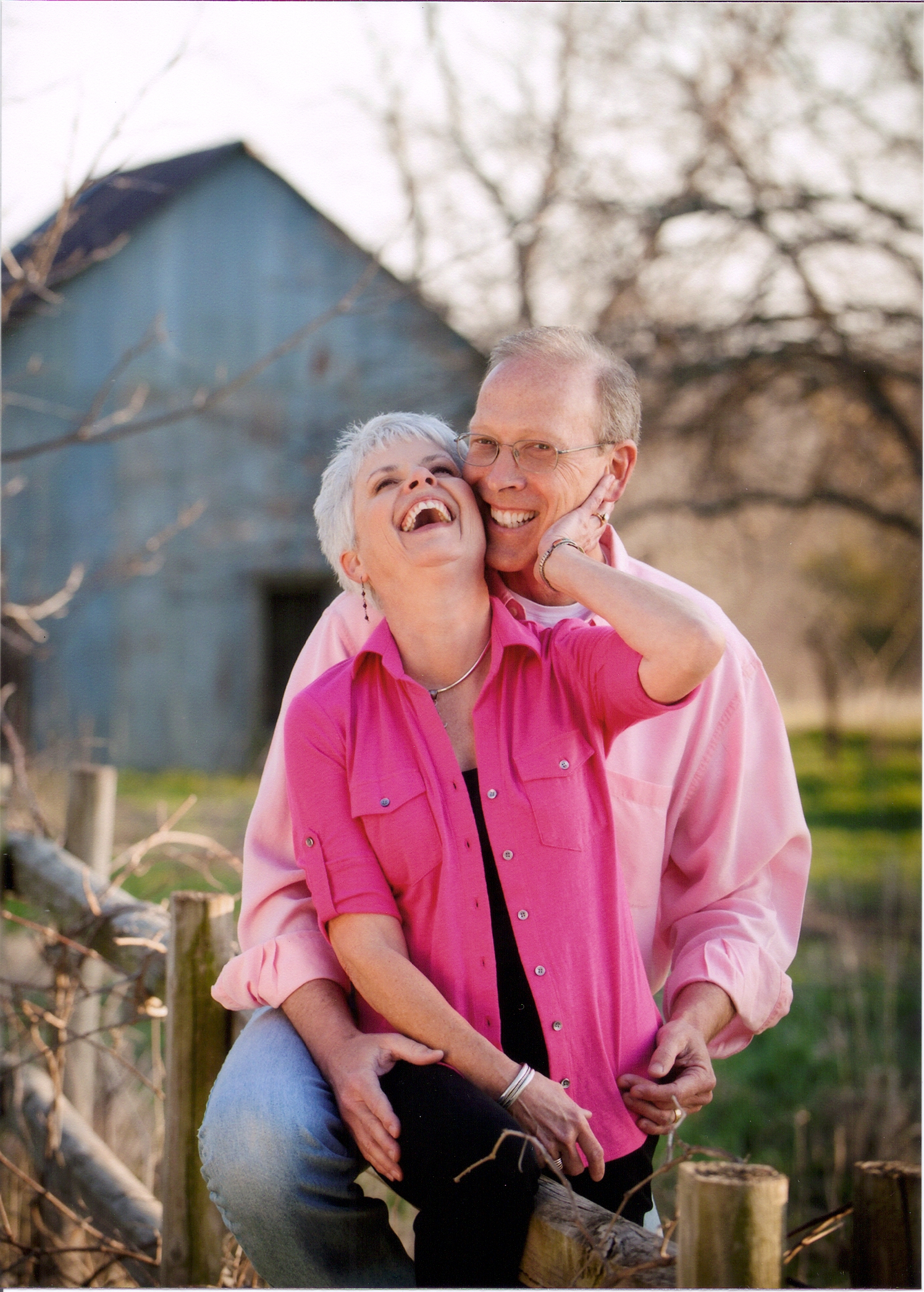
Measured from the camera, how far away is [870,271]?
22.0ft

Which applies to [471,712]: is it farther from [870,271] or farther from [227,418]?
[227,418]

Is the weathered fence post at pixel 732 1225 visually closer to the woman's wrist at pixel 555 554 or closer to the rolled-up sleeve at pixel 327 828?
the rolled-up sleeve at pixel 327 828

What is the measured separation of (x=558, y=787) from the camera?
5.50 feet

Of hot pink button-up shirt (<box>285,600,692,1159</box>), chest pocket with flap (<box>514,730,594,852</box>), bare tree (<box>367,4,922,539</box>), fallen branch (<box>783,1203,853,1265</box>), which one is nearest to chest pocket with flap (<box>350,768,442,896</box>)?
hot pink button-up shirt (<box>285,600,692,1159</box>)

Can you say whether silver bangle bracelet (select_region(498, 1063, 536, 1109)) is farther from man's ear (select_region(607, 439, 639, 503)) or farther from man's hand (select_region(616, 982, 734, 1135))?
man's ear (select_region(607, 439, 639, 503))

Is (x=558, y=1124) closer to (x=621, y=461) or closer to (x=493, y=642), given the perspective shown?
(x=493, y=642)

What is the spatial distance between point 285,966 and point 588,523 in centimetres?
84

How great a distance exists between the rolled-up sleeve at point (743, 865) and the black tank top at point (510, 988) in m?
0.28

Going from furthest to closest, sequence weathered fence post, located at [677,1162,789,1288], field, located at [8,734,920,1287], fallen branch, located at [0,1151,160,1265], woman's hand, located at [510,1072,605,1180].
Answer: field, located at [8,734,920,1287] < fallen branch, located at [0,1151,160,1265] < woman's hand, located at [510,1072,605,1180] < weathered fence post, located at [677,1162,789,1288]

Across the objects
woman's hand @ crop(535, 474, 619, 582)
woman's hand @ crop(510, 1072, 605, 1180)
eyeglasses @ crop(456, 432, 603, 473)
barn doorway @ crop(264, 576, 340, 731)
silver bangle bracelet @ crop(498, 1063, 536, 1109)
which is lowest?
woman's hand @ crop(510, 1072, 605, 1180)

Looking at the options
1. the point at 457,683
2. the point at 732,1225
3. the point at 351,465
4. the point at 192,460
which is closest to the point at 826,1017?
the point at 457,683

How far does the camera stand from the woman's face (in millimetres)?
1742

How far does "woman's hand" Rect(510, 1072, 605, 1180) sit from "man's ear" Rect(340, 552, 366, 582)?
2.65 ft

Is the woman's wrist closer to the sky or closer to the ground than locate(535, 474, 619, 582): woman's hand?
closer to the ground
